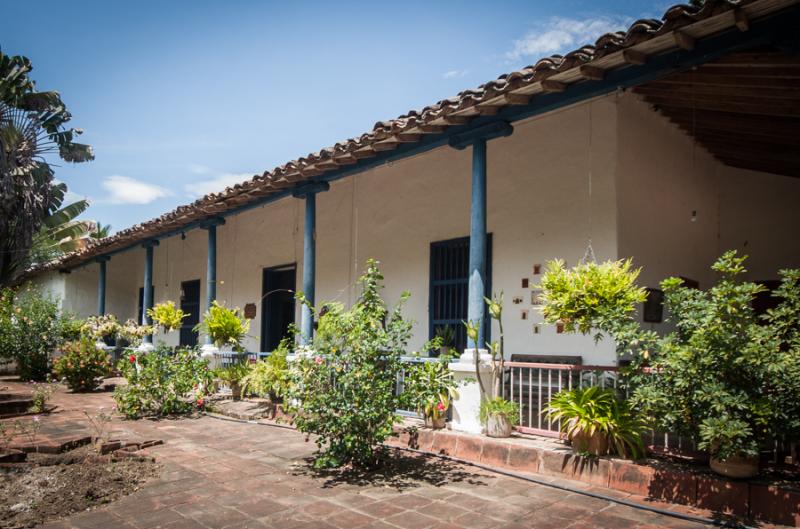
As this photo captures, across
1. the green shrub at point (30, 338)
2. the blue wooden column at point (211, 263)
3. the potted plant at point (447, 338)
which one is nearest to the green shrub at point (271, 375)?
the potted plant at point (447, 338)

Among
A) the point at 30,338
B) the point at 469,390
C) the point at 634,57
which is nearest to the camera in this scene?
the point at 634,57

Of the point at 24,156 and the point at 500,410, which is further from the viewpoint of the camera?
the point at 24,156

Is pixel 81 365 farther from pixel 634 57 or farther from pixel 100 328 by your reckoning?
pixel 634 57

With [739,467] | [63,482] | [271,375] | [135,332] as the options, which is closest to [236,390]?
[271,375]

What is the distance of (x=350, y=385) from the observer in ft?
16.5

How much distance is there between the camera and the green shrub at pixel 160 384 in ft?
26.8

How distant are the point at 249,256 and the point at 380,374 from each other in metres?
8.27

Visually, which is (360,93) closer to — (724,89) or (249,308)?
(724,89)

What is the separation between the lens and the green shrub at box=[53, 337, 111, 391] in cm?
1124

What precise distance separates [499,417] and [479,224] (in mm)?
1983

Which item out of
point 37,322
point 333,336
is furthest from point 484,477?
point 37,322

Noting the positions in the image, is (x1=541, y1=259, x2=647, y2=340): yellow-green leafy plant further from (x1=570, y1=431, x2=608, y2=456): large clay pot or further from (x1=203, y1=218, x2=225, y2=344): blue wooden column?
(x1=203, y1=218, x2=225, y2=344): blue wooden column

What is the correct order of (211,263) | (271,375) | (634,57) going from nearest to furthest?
(634,57) < (271,375) < (211,263)

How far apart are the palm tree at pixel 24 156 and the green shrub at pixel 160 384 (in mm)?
11182
